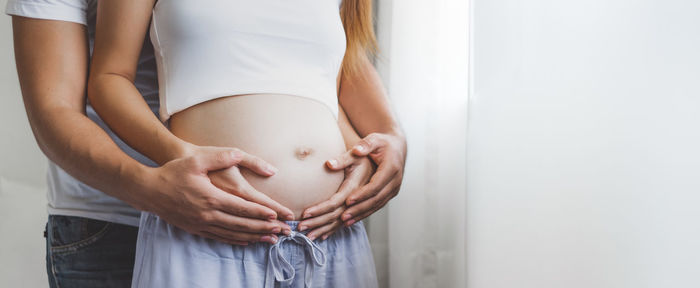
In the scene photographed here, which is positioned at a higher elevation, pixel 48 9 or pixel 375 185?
pixel 48 9

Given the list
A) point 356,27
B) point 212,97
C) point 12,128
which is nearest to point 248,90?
point 212,97

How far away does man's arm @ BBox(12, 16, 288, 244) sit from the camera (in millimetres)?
635

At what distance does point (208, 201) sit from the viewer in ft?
2.07

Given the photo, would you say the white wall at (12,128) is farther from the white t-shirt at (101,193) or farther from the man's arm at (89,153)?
the man's arm at (89,153)

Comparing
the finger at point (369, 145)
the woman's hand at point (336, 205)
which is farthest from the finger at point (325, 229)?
the finger at point (369, 145)

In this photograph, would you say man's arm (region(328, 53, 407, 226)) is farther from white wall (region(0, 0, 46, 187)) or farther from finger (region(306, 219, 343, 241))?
white wall (region(0, 0, 46, 187))

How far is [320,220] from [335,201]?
32mm

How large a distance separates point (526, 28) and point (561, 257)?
0.37 metres

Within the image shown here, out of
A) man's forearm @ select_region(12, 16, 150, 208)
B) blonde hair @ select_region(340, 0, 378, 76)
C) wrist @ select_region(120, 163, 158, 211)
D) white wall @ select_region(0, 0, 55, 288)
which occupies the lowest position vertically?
white wall @ select_region(0, 0, 55, 288)

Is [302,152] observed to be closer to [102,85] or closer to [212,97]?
[212,97]

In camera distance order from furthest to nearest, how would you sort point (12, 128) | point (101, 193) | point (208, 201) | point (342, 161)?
point (12, 128)
point (101, 193)
point (342, 161)
point (208, 201)

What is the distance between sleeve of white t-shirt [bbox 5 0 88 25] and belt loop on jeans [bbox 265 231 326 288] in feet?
1.33

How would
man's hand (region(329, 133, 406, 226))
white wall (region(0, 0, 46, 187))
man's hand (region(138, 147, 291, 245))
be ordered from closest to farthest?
man's hand (region(138, 147, 291, 245)), man's hand (region(329, 133, 406, 226)), white wall (region(0, 0, 46, 187))

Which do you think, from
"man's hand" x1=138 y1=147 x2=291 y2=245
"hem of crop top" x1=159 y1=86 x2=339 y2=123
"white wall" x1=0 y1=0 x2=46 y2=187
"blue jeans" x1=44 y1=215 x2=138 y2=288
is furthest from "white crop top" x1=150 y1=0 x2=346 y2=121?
"white wall" x1=0 y1=0 x2=46 y2=187
